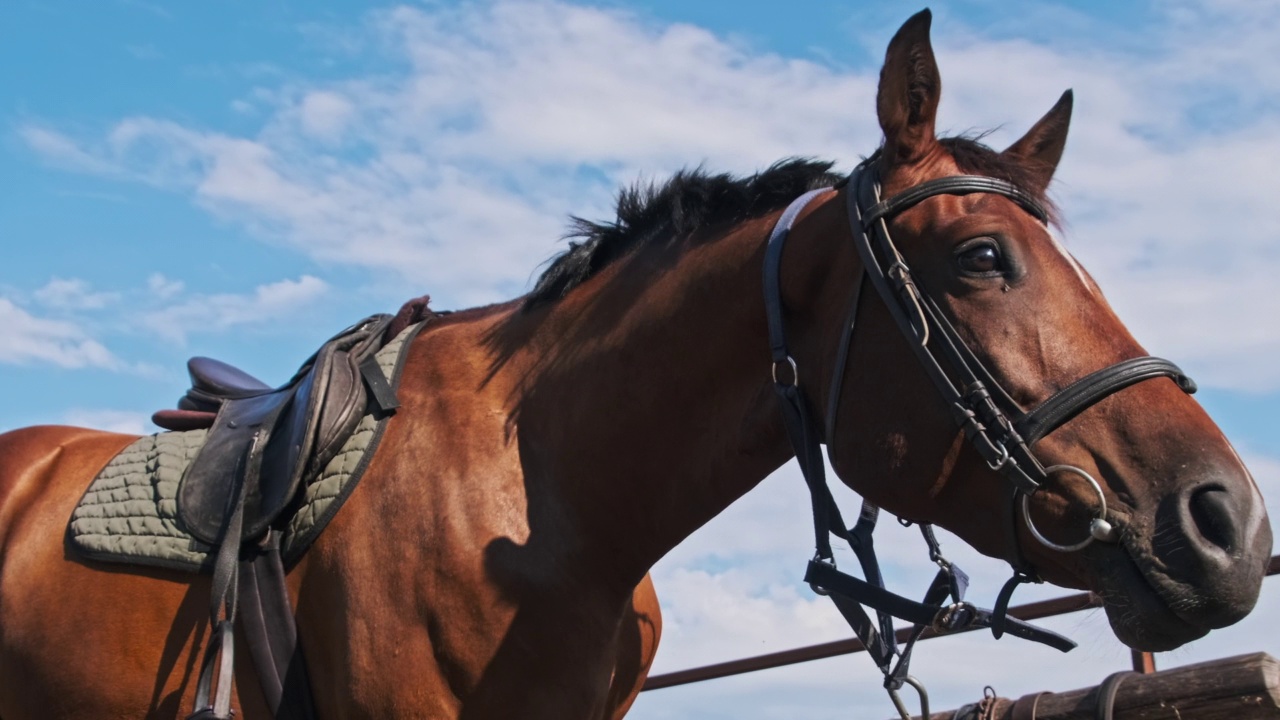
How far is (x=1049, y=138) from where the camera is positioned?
3.54 m

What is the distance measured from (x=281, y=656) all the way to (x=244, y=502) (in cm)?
45

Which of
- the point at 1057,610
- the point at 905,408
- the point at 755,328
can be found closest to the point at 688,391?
the point at 755,328

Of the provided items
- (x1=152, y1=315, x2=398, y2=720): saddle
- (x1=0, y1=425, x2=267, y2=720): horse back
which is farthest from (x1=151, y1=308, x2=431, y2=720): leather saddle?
(x1=0, y1=425, x2=267, y2=720): horse back

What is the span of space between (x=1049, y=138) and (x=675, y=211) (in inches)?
44.6

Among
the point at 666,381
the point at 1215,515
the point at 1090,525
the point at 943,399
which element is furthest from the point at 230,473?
the point at 1215,515

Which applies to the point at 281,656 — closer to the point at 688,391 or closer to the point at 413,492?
the point at 413,492

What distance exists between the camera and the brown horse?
2695 mm

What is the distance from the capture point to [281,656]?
10.6 feet

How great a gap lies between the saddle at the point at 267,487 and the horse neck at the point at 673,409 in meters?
0.54

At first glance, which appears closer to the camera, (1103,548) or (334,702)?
(1103,548)

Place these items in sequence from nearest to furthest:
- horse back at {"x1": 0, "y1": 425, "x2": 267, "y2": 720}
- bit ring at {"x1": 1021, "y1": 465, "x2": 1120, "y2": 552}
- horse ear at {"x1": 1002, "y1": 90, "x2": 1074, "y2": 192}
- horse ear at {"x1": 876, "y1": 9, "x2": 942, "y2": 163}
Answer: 1. bit ring at {"x1": 1021, "y1": 465, "x2": 1120, "y2": 552}
2. horse ear at {"x1": 876, "y1": 9, "x2": 942, "y2": 163}
3. horse back at {"x1": 0, "y1": 425, "x2": 267, "y2": 720}
4. horse ear at {"x1": 1002, "y1": 90, "x2": 1074, "y2": 192}

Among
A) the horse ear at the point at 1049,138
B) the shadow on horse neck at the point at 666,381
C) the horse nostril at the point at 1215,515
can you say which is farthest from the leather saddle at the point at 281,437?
the horse nostril at the point at 1215,515

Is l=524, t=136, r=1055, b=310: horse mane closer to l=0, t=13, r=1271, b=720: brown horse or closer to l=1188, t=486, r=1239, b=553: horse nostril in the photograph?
l=0, t=13, r=1271, b=720: brown horse

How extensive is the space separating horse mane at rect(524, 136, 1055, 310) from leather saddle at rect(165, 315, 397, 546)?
0.57m
